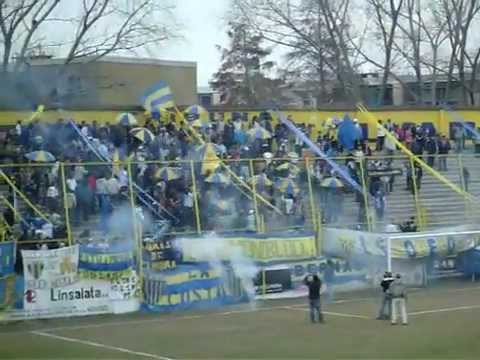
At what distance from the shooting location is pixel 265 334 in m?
23.4

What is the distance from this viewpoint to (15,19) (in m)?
46.1

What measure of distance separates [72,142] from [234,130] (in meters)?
6.38

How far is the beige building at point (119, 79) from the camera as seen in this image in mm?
41000

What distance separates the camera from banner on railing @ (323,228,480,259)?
31.1 m

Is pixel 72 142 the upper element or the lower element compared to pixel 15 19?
lower

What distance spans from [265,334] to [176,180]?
30.8 ft

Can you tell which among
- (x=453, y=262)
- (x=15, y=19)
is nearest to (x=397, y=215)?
(x=453, y=262)

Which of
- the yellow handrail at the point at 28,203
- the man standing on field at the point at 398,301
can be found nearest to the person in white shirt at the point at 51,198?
the yellow handrail at the point at 28,203

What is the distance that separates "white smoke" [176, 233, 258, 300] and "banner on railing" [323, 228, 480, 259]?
119 inches

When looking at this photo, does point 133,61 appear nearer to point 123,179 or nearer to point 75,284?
point 123,179

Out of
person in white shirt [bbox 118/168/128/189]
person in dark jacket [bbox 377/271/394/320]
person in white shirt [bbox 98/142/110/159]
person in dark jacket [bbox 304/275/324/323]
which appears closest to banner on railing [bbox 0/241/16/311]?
person in white shirt [bbox 118/168/128/189]

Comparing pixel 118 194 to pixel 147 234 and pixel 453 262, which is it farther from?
pixel 453 262

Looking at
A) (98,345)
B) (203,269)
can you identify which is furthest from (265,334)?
(203,269)

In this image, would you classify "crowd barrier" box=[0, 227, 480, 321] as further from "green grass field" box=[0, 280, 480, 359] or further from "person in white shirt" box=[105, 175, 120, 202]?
"person in white shirt" box=[105, 175, 120, 202]
